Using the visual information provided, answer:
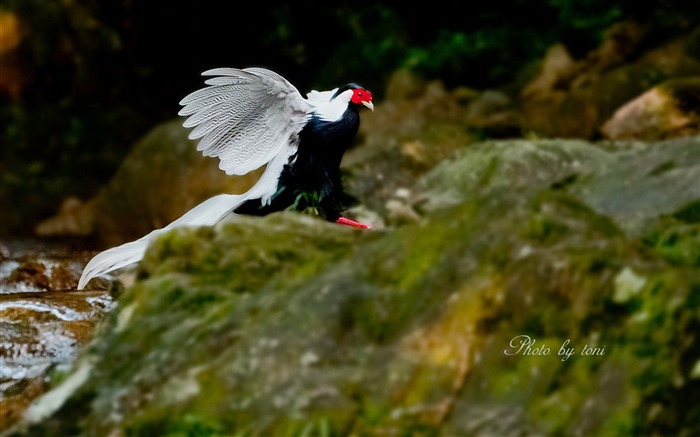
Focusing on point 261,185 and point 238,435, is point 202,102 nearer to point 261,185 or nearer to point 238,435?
point 261,185

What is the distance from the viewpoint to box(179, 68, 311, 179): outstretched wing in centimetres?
379

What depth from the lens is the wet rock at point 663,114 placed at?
565cm

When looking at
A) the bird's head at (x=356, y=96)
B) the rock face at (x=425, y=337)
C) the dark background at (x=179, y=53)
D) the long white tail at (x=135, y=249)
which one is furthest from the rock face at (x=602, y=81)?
the rock face at (x=425, y=337)

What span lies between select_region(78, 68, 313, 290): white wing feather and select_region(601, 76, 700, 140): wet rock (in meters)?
2.58

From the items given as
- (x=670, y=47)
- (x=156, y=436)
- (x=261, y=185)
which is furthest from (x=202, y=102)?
(x=670, y=47)

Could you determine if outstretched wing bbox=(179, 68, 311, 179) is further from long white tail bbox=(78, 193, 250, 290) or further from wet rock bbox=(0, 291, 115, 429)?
wet rock bbox=(0, 291, 115, 429)

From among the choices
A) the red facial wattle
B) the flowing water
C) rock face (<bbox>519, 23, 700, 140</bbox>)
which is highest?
the red facial wattle

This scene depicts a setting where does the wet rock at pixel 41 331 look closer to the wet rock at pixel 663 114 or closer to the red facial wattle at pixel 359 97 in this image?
the red facial wattle at pixel 359 97

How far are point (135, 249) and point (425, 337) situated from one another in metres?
1.61

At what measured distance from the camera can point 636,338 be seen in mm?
1965

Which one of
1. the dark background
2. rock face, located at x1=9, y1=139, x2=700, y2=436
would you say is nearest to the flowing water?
rock face, located at x1=9, y1=139, x2=700, y2=436

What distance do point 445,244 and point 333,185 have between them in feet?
5.84

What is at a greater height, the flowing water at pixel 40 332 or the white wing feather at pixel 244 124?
the white wing feather at pixel 244 124

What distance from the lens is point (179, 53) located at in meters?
9.57
